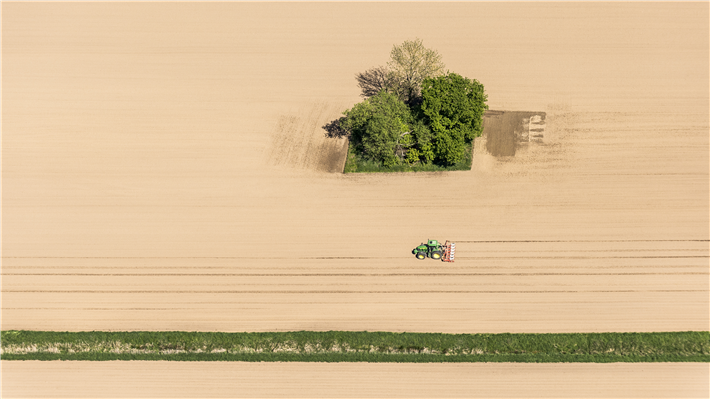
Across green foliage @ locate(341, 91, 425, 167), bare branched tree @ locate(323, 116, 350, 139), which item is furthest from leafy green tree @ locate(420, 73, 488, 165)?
bare branched tree @ locate(323, 116, 350, 139)

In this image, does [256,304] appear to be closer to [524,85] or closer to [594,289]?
[594,289]

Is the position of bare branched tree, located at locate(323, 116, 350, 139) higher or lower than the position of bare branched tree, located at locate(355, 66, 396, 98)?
lower

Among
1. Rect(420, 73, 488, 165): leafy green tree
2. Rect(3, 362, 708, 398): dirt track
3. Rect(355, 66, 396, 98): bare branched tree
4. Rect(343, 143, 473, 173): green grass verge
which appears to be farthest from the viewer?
Rect(355, 66, 396, 98): bare branched tree

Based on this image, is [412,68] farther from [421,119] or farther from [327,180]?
[327,180]

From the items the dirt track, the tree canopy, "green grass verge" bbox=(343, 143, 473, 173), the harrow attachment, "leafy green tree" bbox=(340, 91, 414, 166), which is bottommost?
the dirt track

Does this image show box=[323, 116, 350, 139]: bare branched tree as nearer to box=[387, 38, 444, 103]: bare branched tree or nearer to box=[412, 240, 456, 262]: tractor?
box=[387, 38, 444, 103]: bare branched tree

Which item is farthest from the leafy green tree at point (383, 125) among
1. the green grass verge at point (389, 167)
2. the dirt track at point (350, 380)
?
the dirt track at point (350, 380)
